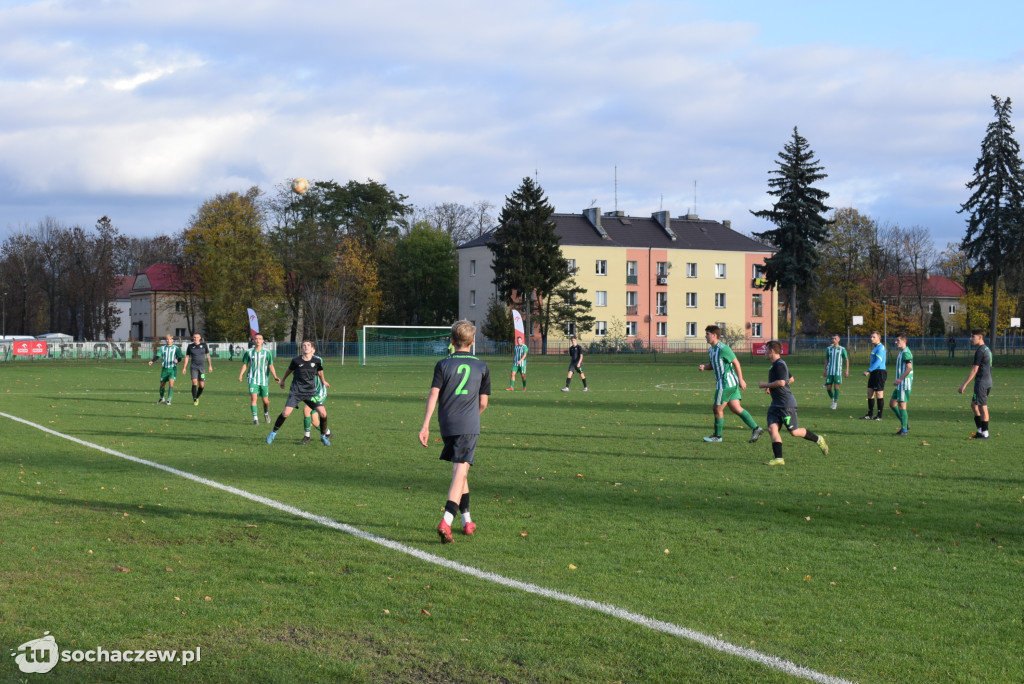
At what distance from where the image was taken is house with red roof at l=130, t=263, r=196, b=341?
3777 inches

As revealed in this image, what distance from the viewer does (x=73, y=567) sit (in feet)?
24.0

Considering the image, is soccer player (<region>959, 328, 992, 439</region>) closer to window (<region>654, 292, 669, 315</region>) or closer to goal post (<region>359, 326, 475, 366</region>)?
goal post (<region>359, 326, 475, 366</region>)

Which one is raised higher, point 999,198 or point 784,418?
point 999,198

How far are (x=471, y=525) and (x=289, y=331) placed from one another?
8061 cm

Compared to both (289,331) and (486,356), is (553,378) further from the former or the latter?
(289,331)

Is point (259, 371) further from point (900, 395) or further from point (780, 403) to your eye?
point (900, 395)

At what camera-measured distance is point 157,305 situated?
97188 millimetres

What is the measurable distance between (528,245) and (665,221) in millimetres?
23158

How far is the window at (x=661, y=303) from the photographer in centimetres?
8669

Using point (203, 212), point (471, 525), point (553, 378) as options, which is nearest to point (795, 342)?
point (553, 378)

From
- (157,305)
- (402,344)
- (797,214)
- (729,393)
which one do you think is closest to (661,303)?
(797,214)

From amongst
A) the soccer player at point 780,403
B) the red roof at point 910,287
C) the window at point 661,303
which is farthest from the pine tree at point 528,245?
the soccer player at point 780,403

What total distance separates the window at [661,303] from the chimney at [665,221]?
205 inches

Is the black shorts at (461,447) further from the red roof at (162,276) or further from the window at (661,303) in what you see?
the red roof at (162,276)
